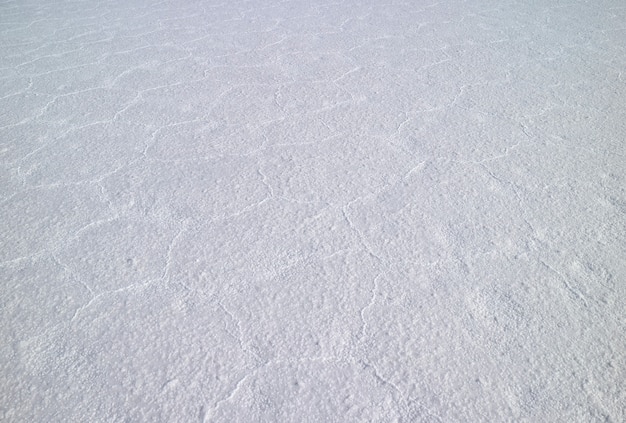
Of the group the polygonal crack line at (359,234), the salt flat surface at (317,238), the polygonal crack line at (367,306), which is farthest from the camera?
the polygonal crack line at (359,234)

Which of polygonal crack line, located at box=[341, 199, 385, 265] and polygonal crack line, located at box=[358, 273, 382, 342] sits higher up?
polygonal crack line, located at box=[358, 273, 382, 342]

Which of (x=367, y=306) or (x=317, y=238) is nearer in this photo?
(x=367, y=306)

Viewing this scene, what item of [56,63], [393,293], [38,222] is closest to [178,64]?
[56,63]

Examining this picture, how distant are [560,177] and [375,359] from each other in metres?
1.19

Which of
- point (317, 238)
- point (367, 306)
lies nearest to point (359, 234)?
point (317, 238)

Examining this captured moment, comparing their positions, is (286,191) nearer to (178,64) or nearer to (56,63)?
(178,64)

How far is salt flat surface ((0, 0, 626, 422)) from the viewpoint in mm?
1188

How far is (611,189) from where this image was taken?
5.99 feet

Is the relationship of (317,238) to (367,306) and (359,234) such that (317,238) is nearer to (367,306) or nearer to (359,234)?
(359,234)

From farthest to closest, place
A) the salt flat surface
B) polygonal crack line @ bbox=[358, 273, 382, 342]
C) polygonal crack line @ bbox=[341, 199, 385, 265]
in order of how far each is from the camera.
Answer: polygonal crack line @ bbox=[341, 199, 385, 265]
polygonal crack line @ bbox=[358, 273, 382, 342]
the salt flat surface

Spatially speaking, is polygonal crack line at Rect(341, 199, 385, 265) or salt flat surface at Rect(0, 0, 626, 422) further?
polygonal crack line at Rect(341, 199, 385, 265)

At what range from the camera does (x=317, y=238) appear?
165cm

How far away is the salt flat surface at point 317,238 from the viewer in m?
1.19

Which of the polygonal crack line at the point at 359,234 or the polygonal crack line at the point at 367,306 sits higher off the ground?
the polygonal crack line at the point at 367,306
